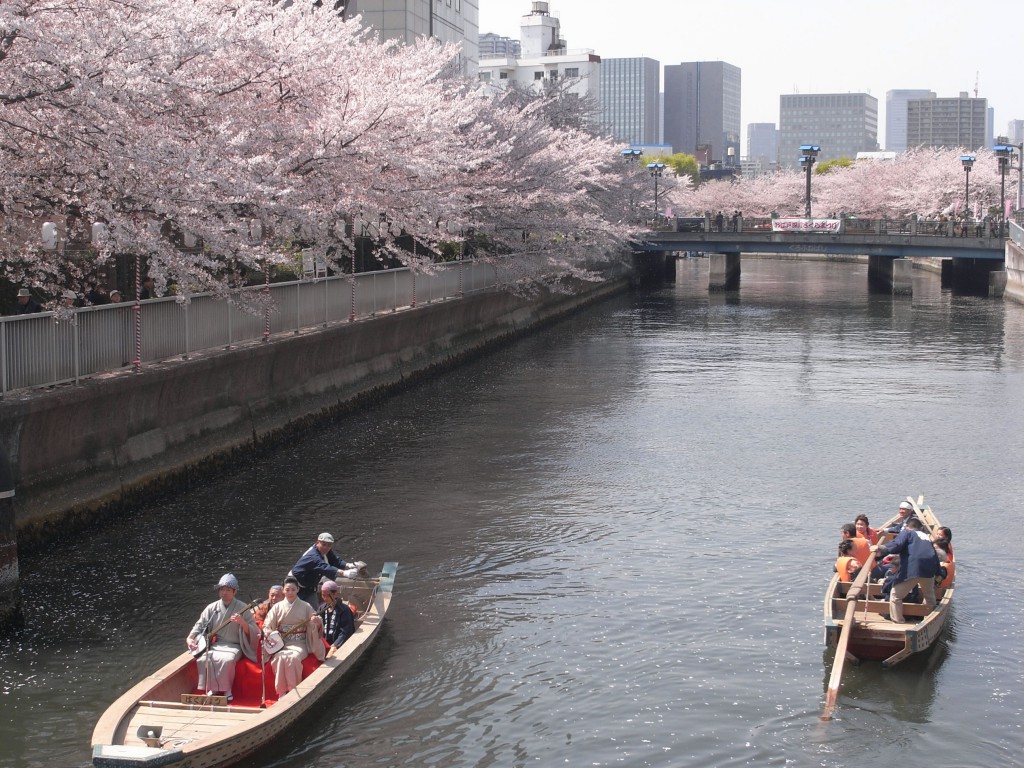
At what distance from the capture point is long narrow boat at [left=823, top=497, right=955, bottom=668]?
15.5 meters

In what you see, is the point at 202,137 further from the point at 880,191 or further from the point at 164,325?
the point at 880,191

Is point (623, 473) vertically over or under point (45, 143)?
under

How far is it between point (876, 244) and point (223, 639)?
211 feet

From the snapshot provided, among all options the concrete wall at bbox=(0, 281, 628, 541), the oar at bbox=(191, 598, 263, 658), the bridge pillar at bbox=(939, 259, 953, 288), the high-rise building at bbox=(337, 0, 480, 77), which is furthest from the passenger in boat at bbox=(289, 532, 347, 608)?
the bridge pillar at bbox=(939, 259, 953, 288)

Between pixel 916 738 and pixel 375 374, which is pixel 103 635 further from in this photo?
pixel 375 374

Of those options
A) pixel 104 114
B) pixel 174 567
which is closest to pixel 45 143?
pixel 104 114

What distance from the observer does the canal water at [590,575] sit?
13898 mm

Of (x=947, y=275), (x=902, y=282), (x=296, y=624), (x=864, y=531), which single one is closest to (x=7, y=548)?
(x=296, y=624)

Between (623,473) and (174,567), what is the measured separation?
10084 millimetres

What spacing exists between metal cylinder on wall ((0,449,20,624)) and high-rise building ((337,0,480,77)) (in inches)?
1798

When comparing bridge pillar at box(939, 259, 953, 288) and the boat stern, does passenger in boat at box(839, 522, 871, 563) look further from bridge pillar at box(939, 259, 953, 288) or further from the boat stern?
bridge pillar at box(939, 259, 953, 288)

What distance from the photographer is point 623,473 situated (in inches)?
1036

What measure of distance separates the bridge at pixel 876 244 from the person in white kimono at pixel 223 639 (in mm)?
61657

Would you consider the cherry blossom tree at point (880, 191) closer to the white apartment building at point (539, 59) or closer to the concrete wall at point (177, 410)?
the white apartment building at point (539, 59)
